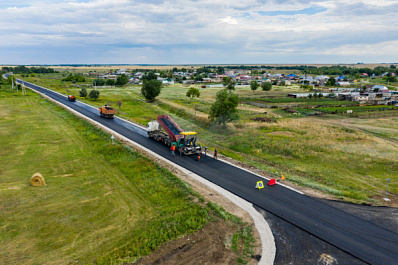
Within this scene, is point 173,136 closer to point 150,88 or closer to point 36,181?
point 36,181

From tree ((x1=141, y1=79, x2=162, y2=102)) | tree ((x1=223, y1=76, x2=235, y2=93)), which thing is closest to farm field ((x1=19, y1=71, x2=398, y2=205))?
tree ((x1=141, y1=79, x2=162, y2=102))

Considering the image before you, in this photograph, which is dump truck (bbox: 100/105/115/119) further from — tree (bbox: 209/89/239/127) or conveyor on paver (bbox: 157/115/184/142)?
tree (bbox: 209/89/239/127)

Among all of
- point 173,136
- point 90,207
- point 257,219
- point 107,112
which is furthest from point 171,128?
point 107,112

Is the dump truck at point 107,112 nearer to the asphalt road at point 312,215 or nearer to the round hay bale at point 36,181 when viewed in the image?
the asphalt road at point 312,215

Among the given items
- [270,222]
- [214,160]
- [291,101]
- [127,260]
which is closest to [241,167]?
[214,160]

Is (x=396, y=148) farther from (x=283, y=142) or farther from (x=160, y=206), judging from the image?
(x=160, y=206)

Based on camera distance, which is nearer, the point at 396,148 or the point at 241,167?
the point at 241,167
